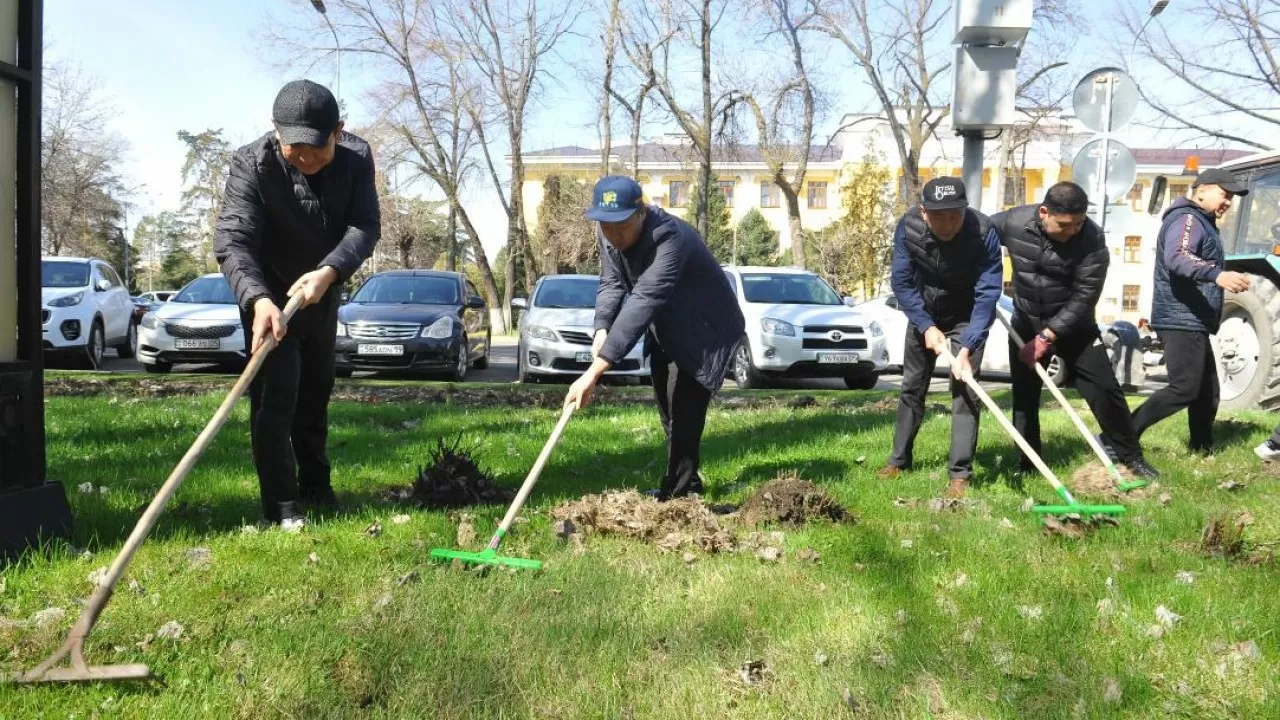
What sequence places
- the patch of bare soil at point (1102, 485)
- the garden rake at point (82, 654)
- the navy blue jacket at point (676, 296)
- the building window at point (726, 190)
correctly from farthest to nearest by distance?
the building window at point (726, 190) → the patch of bare soil at point (1102, 485) → the navy blue jacket at point (676, 296) → the garden rake at point (82, 654)

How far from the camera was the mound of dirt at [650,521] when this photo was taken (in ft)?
14.7

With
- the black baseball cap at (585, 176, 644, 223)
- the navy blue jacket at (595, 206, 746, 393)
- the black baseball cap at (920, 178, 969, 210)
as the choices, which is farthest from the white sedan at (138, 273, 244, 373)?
the black baseball cap at (920, 178, 969, 210)

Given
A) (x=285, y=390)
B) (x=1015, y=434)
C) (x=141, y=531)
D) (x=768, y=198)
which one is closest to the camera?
(x=141, y=531)

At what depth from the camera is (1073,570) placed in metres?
4.10

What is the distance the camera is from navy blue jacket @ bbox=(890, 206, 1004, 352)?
19.5 feet

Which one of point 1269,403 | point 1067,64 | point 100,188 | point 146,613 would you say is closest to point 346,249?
point 146,613

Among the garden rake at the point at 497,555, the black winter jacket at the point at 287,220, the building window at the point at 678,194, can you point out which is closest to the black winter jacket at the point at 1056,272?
the garden rake at the point at 497,555

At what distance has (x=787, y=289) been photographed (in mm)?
14945

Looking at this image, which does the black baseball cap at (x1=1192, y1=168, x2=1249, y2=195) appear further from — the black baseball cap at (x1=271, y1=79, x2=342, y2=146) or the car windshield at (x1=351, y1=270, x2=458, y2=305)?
the car windshield at (x1=351, y1=270, x2=458, y2=305)

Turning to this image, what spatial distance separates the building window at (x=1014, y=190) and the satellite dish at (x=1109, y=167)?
4094 cm

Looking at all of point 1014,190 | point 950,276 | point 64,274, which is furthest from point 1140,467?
point 1014,190

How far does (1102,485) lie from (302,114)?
4937mm

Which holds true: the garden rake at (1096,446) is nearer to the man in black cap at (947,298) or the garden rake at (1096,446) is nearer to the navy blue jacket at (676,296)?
the man in black cap at (947,298)

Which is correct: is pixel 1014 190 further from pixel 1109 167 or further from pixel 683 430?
pixel 683 430
